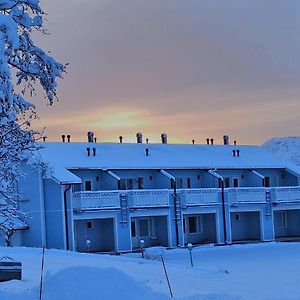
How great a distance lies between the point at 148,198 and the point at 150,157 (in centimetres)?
508

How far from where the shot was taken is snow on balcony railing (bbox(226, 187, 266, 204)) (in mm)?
47125

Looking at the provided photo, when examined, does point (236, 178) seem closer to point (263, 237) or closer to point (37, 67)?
point (263, 237)

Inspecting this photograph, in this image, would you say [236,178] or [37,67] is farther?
[236,178]

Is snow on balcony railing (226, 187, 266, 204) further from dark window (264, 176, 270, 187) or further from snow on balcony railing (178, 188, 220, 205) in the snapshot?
dark window (264, 176, 270, 187)

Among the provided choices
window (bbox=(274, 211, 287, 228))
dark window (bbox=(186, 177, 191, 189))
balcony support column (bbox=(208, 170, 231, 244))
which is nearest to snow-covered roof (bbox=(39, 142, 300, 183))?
dark window (bbox=(186, 177, 191, 189))

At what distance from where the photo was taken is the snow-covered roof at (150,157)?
42906 millimetres

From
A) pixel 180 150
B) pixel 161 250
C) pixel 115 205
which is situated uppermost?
pixel 180 150

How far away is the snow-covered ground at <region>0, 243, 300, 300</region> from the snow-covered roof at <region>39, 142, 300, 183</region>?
32.5 ft

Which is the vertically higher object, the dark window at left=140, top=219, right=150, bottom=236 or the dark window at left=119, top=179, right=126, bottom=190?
the dark window at left=119, top=179, right=126, bottom=190

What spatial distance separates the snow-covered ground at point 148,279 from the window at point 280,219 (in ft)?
52.2

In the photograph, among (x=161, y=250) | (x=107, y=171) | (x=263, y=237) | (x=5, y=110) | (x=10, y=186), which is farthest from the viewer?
(x=263, y=237)

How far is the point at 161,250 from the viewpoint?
40.1 metres

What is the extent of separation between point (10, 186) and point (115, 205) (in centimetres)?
2523

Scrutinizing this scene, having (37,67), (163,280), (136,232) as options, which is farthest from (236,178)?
(37,67)
